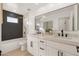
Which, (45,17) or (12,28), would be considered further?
(12,28)

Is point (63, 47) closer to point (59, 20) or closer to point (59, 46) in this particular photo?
point (59, 46)

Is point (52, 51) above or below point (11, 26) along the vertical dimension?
below

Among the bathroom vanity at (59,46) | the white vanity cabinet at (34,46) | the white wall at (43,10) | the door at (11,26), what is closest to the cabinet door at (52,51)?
the bathroom vanity at (59,46)

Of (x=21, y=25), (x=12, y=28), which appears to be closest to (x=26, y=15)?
(x=21, y=25)

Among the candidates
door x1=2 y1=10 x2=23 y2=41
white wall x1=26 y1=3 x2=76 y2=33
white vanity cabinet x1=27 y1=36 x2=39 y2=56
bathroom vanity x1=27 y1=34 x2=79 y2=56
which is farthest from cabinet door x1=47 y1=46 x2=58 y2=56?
door x1=2 y1=10 x2=23 y2=41

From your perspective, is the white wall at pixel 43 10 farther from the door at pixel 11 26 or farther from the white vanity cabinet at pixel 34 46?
the white vanity cabinet at pixel 34 46

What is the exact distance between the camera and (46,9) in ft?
8.34

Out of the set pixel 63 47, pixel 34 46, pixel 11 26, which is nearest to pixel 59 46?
pixel 63 47

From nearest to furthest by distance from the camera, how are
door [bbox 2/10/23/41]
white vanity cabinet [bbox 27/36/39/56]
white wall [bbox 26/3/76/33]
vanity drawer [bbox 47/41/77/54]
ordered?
vanity drawer [bbox 47/41/77/54]
white wall [bbox 26/3/76/33]
white vanity cabinet [bbox 27/36/39/56]
door [bbox 2/10/23/41]

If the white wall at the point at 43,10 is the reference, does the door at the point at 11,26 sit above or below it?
below

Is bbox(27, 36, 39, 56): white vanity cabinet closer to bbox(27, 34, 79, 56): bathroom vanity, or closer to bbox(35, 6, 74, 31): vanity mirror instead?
bbox(27, 34, 79, 56): bathroom vanity

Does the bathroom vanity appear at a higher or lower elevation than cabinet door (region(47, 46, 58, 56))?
higher

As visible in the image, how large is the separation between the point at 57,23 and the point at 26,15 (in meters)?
2.04

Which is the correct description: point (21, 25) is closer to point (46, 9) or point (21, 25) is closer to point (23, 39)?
point (23, 39)
